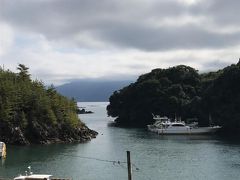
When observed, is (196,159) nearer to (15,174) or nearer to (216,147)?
(216,147)

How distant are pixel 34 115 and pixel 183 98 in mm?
63286

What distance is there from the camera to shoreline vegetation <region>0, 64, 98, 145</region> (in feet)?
307

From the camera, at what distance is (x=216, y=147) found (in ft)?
290

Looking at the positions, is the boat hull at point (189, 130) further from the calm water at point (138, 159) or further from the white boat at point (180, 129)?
the calm water at point (138, 159)

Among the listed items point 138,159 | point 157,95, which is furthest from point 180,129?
point 138,159

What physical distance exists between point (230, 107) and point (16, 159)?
57.3m

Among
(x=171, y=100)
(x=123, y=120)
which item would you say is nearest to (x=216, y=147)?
(x=171, y=100)

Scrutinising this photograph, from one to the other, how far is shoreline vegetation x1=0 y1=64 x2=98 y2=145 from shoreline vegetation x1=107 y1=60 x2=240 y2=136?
32.1 meters

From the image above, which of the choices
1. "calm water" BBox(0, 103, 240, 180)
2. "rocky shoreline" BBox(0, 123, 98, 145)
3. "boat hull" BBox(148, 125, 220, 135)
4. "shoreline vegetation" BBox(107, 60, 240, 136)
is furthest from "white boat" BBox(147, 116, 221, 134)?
"rocky shoreline" BBox(0, 123, 98, 145)

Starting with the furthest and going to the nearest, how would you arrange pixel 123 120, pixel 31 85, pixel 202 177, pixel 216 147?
1. pixel 123 120
2. pixel 31 85
3. pixel 216 147
4. pixel 202 177

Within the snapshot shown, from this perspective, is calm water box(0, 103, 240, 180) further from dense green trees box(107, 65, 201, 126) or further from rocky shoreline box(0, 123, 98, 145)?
dense green trees box(107, 65, 201, 126)

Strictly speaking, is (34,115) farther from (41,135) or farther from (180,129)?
(180,129)

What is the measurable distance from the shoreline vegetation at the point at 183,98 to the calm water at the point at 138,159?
15957 millimetres

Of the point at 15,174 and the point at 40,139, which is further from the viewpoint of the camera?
the point at 40,139
